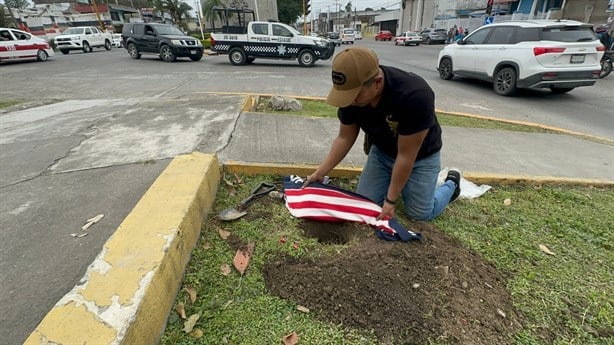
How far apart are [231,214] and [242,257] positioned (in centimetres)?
49

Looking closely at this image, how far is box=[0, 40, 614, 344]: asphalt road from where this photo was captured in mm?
1932

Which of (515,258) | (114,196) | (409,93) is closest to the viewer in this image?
(409,93)

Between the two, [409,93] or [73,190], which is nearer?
[409,93]

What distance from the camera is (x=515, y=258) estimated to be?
88.7 inches

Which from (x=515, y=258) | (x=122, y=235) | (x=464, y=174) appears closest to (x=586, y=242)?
(x=515, y=258)

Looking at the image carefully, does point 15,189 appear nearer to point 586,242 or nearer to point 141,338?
point 141,338

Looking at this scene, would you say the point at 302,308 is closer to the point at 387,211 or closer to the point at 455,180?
the point at 387,211

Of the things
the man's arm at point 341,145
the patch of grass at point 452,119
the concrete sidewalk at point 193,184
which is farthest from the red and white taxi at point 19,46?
the man's arm at point 341,145

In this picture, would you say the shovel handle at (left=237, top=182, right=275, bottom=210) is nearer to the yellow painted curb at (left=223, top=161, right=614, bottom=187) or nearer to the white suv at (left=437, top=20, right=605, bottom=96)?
the yellow painted curb at (left=223, top=161, right=614, bottom=187)

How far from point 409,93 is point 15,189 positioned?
3.28 meters

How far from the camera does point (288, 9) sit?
51.6 m

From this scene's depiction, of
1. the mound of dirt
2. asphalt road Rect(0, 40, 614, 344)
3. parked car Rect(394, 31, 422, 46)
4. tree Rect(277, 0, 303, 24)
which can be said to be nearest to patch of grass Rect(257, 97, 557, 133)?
asphalt road Rect(0, 40, 614, 344)

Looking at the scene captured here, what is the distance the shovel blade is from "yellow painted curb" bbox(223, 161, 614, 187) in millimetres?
720

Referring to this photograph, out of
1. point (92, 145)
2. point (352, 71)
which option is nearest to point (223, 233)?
point (352, 71)
